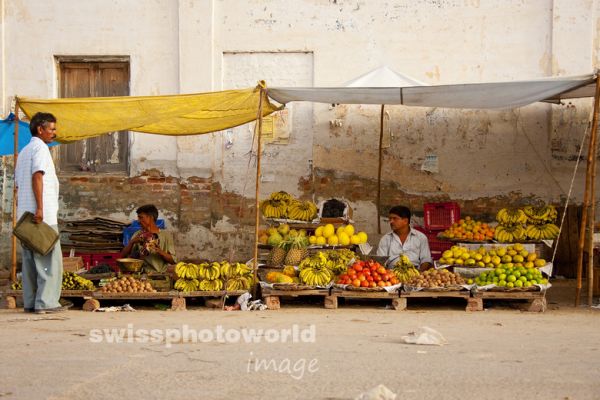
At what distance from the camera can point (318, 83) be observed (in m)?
12.7

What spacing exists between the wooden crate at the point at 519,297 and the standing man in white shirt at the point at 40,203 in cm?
442

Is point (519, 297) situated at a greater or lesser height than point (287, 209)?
lesser

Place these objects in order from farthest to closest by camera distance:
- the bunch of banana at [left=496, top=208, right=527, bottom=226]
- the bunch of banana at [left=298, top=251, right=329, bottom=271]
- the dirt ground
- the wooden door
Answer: the wooden door → the bunch of banana at [left=496, top=208, right=527, bottom=226] → the bunch of banana at [left=298, top=251, right=329, bottom=271] → the dirt ground

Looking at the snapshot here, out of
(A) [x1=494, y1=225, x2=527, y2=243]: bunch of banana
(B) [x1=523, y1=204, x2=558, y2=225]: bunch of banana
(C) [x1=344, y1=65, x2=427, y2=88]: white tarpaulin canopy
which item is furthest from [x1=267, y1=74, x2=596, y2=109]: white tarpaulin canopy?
(A) [x1=494, y1=225, x2=527, y2=243]: bunch of banana

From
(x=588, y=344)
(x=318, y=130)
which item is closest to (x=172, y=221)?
(x=318, y=130)

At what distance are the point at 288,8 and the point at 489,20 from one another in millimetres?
2924

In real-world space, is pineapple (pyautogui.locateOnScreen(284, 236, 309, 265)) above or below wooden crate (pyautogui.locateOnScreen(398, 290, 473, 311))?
above

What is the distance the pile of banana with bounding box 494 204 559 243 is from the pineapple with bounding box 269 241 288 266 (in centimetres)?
252

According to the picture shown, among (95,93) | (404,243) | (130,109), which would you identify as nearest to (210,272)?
(130,109)

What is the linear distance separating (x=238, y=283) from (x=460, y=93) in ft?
10.6

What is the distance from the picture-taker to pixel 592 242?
9.28m

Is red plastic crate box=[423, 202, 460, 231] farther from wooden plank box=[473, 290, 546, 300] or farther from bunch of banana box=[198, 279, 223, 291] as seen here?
bunch of banana box=[198, 279, 223, 291]

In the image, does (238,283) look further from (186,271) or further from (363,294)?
(363,294)

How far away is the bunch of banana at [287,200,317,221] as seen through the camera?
11.0 m
